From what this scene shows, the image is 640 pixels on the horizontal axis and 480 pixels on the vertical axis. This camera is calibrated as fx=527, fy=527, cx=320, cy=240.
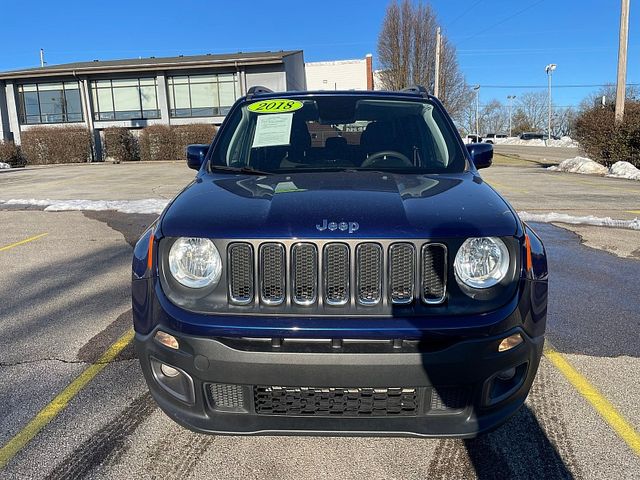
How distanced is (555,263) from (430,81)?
1645 inches

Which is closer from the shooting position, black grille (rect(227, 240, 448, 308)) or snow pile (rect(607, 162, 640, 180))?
black grille (rect(227, 240, 448, 308))

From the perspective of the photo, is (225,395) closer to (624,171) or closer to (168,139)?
(624,171)

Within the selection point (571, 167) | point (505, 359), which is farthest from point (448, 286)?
point (571, 167)

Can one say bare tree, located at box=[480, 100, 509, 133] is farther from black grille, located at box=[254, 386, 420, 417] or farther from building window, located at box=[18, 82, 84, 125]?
black grille, located at box=[254, 386, 420, 417]

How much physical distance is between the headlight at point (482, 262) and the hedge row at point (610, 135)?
20028 millimetres

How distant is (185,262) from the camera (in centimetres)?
233

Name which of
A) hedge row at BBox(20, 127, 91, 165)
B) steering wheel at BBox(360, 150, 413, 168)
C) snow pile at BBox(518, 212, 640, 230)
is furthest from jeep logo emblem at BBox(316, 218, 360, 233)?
hedge row at BBox(20, 127, 91, 165)

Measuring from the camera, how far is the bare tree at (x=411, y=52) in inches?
1775

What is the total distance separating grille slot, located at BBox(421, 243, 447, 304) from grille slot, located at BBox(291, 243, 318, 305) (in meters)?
0.46

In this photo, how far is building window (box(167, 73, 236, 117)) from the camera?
3450 centimetres

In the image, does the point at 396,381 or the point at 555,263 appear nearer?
the point at 396,381

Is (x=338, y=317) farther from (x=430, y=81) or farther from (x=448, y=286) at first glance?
(x=430, y=81)

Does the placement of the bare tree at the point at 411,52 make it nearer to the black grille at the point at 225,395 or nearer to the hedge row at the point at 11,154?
the hedge row at the point at 11,154

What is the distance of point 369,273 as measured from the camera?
2.21 meters
